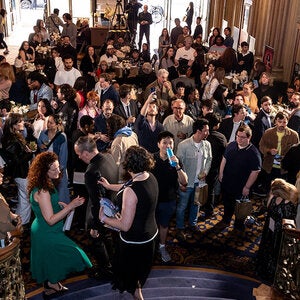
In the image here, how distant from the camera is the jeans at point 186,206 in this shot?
5.75m

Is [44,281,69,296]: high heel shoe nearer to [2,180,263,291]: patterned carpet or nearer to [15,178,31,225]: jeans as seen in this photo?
[2,180,263,291]: patterned carpet

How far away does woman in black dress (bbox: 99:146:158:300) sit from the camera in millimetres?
3850

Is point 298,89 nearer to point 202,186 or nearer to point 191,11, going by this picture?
point 202,186

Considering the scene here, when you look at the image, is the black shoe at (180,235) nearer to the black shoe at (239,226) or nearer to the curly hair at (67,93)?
the black shoe at (239,226)

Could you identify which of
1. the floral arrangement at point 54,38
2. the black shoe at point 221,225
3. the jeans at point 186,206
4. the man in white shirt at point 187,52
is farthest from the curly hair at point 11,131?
the floral arrangement at point 54,38

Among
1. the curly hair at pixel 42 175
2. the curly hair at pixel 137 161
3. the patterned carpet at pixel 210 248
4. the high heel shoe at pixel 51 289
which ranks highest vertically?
the curly hair at pixel 137 161

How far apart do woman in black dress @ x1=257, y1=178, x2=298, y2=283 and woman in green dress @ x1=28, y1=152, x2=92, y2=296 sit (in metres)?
1.96

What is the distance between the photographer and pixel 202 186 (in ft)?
18.8

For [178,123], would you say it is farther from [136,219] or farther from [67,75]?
[67,75]

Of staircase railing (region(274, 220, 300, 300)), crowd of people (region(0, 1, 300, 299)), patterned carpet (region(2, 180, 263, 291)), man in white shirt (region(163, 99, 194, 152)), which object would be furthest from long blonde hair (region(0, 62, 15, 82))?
staircase railing (region(274, 220, 300, 300))

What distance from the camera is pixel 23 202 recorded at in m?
5.91

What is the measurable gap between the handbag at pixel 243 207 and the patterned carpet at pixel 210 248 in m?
0.34

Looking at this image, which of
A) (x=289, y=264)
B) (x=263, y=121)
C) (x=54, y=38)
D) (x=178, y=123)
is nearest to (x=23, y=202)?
(x=178, y=123)

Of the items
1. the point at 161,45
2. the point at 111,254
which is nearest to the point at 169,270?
the point at 111,254
